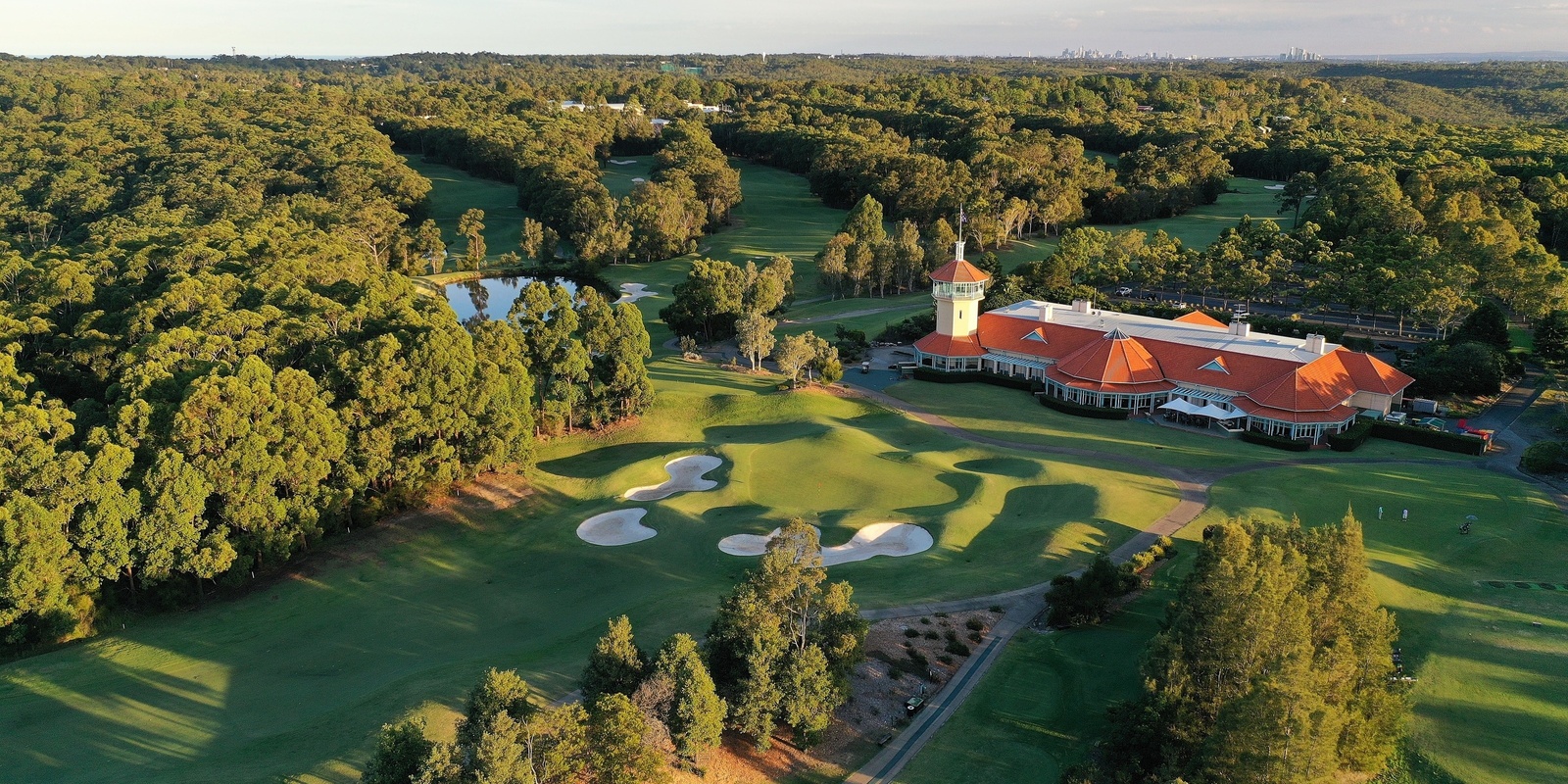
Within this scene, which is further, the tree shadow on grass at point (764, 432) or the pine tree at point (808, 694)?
the tree shadow on grass at point (764, 432)

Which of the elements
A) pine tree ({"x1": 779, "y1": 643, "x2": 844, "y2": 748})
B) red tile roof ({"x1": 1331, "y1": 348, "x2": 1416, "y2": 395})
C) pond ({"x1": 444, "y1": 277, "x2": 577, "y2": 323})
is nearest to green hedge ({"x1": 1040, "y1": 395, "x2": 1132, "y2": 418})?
red tile roof ({"x1": 1331, "y1": 348, "x2": 1416, "y2": 395})

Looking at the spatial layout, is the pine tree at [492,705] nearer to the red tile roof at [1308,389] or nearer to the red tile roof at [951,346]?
the red tile roof at [1308,389]

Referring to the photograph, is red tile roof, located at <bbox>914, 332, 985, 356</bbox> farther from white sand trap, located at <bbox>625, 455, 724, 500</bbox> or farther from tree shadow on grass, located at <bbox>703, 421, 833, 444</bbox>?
white sand trap, located at <bbox>625, 455, 724, 500</bbox>

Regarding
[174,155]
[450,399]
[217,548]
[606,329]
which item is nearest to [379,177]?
[174,155]

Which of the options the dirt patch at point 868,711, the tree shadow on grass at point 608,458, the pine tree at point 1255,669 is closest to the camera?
the pine tree at point 1255,669

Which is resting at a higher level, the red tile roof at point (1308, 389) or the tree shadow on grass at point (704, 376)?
the red tile roof at point (1308, 389)

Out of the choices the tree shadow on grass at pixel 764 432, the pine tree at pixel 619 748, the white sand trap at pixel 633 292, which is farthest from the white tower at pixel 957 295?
the pine tree at pixel 619 748
